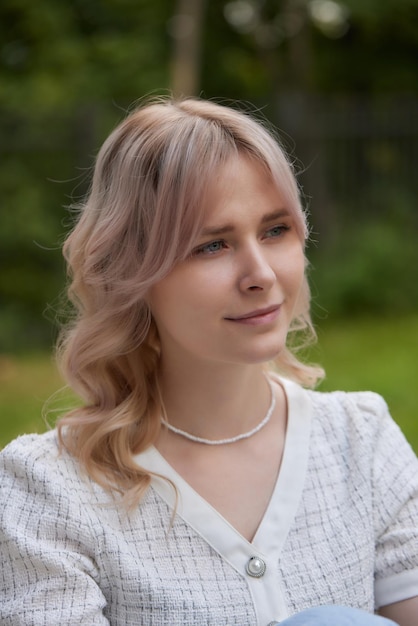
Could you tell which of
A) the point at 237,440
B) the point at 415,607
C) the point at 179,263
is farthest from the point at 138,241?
the point at 415,607

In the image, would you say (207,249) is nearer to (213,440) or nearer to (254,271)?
(254,271)

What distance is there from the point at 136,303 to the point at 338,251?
6.47 meters

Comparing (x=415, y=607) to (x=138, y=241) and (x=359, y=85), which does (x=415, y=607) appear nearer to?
(x=138, y=241)

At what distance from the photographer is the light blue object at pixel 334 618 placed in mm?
1573

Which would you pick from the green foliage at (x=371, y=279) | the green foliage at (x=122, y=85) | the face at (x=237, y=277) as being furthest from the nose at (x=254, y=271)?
the green foliage at (x=371, y=279)

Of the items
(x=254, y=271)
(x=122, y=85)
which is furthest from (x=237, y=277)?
(x=122, y=85)

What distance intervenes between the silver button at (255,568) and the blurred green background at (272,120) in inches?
94.5

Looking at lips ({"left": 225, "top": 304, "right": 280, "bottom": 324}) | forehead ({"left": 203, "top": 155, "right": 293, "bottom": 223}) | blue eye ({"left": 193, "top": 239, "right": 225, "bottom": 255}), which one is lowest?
lips ({"left": 225, "top": 304, "right": 280, "bottom": 324})

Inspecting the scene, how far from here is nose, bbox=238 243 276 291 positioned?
5.93 feet

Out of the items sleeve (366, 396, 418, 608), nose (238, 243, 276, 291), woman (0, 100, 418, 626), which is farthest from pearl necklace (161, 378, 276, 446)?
nose (238, 243, 276, 291)

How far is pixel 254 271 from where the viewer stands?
1.81 metres

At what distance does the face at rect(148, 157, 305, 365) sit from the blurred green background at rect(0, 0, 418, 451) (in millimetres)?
2434

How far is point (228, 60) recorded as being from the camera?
11719 millimetres

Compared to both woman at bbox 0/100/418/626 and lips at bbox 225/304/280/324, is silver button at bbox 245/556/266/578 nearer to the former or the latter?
woman at bbox 0/100/418/626
